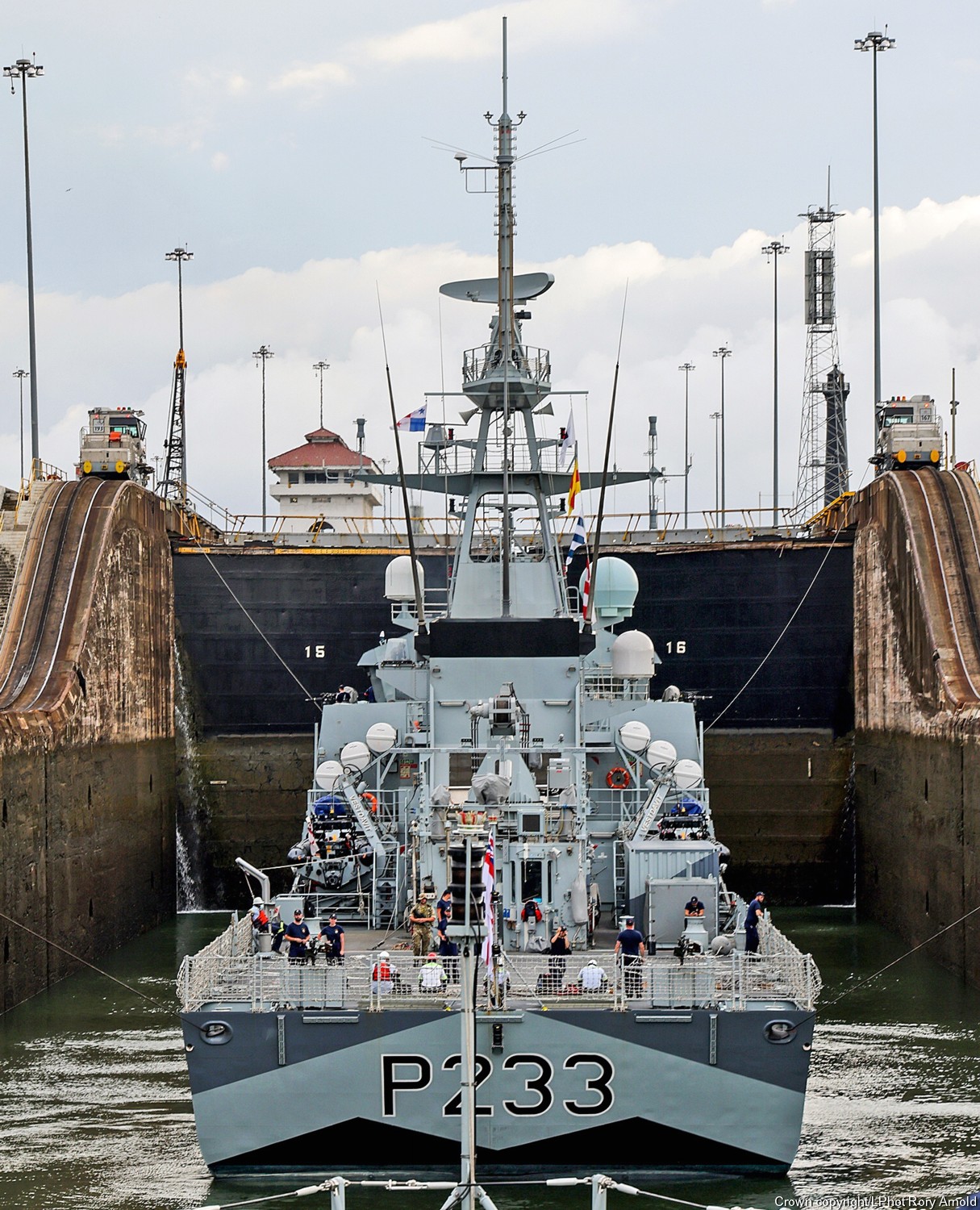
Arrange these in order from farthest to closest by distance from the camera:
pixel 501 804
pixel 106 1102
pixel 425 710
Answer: pixel 425 710, pixel 106 1102, pixel 501 804

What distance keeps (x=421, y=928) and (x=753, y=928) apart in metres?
4.12

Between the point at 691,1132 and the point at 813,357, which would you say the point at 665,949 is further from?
the point at 813,357

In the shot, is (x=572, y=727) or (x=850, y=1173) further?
(x=572, y=727)

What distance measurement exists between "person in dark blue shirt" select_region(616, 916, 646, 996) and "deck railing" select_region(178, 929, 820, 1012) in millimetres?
23

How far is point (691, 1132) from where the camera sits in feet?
58.5

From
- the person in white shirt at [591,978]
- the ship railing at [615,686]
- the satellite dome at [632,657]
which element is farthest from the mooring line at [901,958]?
the person in white shirt at [591,978]

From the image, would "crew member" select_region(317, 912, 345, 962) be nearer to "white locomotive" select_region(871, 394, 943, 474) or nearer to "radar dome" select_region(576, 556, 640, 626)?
"radar dome" select_region(576, 556, 640, 626)

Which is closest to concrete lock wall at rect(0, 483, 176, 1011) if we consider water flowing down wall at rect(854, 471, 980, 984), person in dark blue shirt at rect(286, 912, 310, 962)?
person in dark blue shirt at rect(286, 912, 310, 962)

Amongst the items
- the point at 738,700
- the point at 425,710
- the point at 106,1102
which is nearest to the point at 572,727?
the point at 425,710

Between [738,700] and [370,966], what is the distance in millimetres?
23834

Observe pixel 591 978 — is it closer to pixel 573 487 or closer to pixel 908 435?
pixel 573 487

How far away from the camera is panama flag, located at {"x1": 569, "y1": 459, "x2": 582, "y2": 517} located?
1070 inches

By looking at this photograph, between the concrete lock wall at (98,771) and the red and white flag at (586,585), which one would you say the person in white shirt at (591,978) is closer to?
the red and white flag at (586,585)

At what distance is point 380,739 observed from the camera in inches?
952
